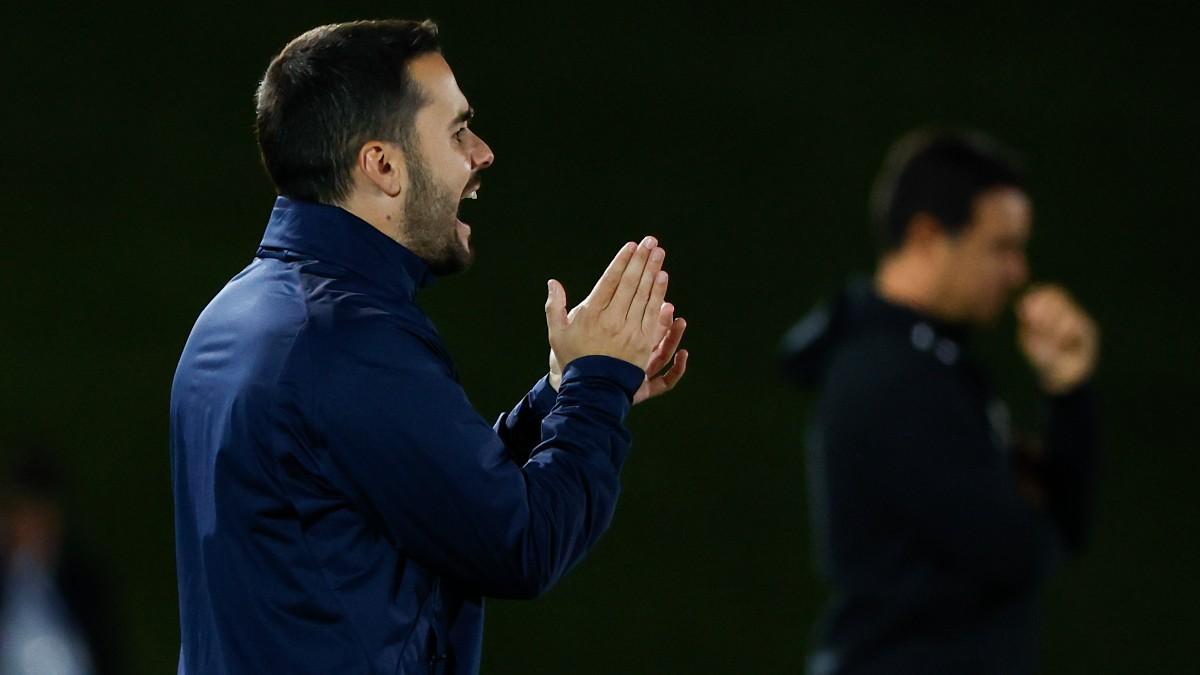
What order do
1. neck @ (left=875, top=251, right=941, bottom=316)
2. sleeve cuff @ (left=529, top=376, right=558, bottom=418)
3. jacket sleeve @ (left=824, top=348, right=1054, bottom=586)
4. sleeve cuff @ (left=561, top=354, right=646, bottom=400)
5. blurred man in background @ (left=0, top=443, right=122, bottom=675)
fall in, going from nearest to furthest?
sleeve cuff @ (left=561, top=354, right=646, bottom=400)
sleeve cuff @ (left=529, top=376, right=558, bottom=418)
jacket sleeve @ (left=824, top=348, right=1054, bottom=586)
neck @ (left=875, top=251, right=941, bottom=316)
blurred man in background @ (left=0, top=443, right=122, bottom=675)

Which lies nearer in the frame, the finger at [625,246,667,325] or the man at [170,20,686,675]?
the man at [170,20,686,675]

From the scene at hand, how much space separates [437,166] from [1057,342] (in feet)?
6.55

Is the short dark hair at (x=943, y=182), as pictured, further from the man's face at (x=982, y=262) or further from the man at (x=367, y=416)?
the man at (x=367, y=416)

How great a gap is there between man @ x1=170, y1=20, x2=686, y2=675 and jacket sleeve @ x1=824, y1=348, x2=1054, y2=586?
51.4 inches

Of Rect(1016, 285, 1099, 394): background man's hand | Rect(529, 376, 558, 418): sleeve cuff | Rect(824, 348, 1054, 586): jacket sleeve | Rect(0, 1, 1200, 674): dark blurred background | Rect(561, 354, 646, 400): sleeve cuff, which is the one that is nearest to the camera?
Rect(561, 354, 646, 400): sleeve cuff

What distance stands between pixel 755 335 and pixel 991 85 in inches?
46.3

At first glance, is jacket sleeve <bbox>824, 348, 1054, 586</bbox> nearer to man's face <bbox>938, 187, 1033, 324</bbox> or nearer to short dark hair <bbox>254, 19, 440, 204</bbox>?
man's face <bbox>938, 187, 1033, 324</bbox>

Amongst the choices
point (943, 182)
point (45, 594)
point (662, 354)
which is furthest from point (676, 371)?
point (45, 594)

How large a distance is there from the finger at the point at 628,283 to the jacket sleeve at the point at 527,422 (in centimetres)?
19

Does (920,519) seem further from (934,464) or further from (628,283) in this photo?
(628,283)

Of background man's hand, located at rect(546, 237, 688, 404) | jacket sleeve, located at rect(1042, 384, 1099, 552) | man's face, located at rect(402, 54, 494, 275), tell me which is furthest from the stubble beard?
jacket sleeve, located at rect(1042, 384, 1099, 552)

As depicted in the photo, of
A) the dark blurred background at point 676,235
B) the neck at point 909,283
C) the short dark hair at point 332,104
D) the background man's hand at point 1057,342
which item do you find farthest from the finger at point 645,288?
the dark blurred background at point 676,235

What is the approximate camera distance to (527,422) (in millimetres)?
1866

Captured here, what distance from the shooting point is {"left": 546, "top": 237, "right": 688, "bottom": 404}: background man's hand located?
5.47 ft
